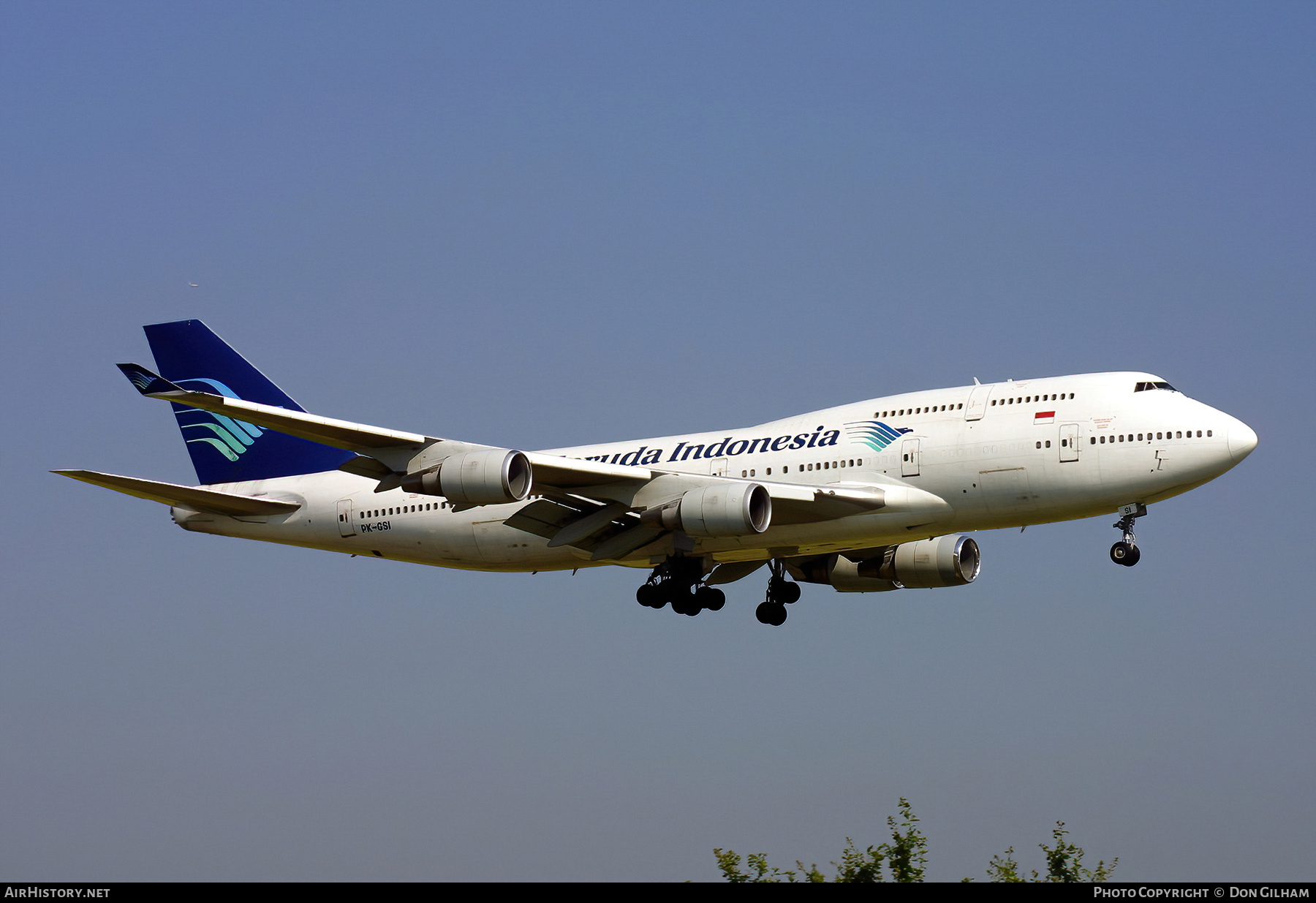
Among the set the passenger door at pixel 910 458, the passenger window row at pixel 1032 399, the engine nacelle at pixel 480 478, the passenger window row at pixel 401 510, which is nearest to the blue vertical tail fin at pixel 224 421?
the passenger window row at pixel 401 510

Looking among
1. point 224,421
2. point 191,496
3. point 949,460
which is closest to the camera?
point 949,460

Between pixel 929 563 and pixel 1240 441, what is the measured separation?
9775 mm

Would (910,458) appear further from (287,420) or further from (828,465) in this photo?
(287,420)

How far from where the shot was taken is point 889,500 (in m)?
37.9

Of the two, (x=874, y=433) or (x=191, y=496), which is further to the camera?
(x=191, y=496)

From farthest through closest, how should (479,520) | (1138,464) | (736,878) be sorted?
1. (736,878)
2. (479,520)
3. (1138,464)

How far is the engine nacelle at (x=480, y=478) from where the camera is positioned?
3672cm

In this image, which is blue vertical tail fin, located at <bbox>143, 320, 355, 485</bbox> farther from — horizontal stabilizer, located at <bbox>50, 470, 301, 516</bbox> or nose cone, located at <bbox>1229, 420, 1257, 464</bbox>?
nose cone, located at <bbox>1229, 420, 1257, 464</bbox>

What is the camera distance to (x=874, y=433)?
39.2 m

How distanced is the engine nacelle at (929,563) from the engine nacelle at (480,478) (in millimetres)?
11581

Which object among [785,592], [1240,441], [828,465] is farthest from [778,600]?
[1240,441]

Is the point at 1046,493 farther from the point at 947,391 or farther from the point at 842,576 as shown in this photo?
the point at 842,576
